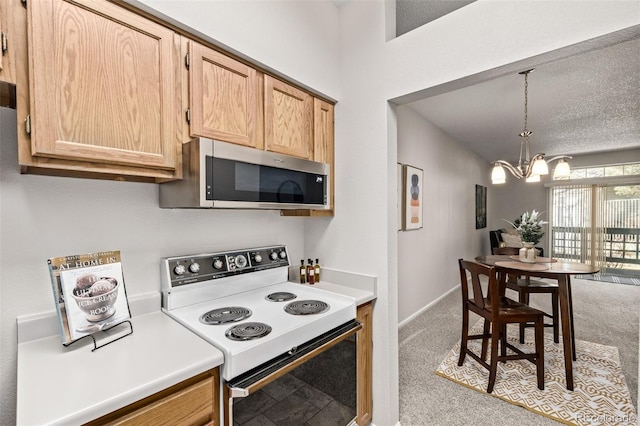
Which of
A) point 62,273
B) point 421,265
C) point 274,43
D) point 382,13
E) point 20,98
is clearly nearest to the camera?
point 20,98

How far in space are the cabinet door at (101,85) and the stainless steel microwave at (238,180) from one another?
0.44ft

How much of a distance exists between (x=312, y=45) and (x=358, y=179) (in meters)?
0.88

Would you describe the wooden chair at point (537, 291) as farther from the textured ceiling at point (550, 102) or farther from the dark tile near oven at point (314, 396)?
the dark tile near oven at point (314, 396)

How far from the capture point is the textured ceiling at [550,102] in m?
2.25

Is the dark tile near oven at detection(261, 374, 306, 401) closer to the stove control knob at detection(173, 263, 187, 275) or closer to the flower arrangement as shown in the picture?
the stove control knob at detection(173, 263, 187, 275)

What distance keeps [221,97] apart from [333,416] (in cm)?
162

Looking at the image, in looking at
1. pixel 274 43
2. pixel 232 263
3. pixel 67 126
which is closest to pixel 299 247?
pixel 232 263

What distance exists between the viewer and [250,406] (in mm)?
1040

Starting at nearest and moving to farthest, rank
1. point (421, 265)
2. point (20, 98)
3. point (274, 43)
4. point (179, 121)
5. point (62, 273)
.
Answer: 1. point (20, 98)
2. point (62, 273)
3. point (179, 121)
4. point (274, 43)
5. point (421, 265)

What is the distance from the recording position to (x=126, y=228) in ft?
4.42

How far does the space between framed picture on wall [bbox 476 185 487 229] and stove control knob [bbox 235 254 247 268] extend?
5.90m

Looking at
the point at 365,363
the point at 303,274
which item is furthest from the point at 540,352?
the point at 303,274

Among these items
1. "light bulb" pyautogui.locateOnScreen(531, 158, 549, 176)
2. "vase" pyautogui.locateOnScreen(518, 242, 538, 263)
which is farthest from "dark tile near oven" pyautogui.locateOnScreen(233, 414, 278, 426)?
"light bulb" pyautogui.locateOnScreen(531, 158, 549, 176)

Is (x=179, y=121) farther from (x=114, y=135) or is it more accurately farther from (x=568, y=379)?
(x=568, y=379)
